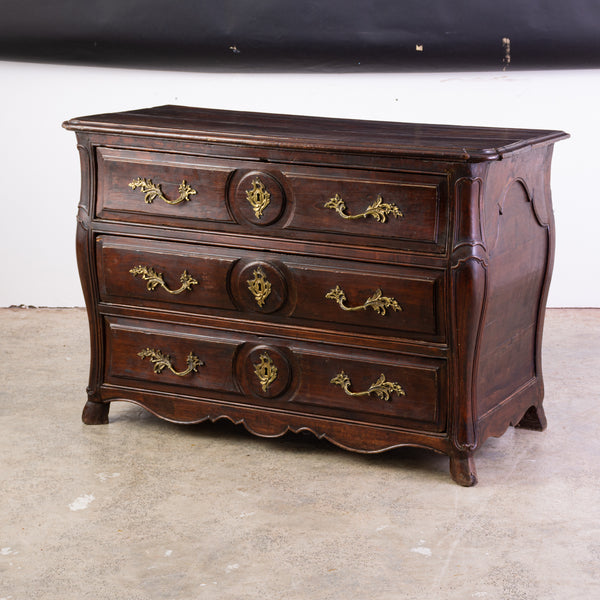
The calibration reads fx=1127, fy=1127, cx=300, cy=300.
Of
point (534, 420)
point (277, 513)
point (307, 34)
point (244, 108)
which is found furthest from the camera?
point (244, 108)

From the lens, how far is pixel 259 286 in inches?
127

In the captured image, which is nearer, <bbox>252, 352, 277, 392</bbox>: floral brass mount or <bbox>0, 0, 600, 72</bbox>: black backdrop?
<bbox>252, 352, 277, 392</bbox>: floral brass mount

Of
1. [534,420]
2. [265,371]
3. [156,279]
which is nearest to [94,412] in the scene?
[156,279]

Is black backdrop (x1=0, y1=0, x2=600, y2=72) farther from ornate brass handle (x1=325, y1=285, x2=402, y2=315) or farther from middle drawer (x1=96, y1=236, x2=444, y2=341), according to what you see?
ornate brass handle (x1=325, y1=285, x2=402, y2=315)

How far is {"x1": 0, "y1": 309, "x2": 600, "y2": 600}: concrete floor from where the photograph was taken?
102 inches

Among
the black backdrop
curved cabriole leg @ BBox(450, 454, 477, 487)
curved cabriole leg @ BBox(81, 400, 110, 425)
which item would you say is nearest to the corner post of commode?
curved cabriole leg @ BBox(450, 454, 477, 487)

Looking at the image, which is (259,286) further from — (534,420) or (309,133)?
(534,420)

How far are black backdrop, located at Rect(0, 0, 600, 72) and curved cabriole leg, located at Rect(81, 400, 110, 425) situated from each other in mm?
1764

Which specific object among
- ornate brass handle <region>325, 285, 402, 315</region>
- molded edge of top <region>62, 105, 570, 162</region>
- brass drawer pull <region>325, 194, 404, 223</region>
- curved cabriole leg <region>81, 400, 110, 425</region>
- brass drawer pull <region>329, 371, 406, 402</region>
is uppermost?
molded edge of top <region>62, 105, 570, 162</region>

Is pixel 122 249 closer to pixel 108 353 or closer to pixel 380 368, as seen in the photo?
pixel 108 353

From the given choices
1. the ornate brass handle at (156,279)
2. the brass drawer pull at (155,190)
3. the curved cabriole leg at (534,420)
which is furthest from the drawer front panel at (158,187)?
the curved cabriole leg at (534,420)

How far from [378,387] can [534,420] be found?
668mm

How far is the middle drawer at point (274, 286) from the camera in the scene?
10.1 feet

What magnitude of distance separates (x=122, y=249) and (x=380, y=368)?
872 millimetres
